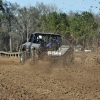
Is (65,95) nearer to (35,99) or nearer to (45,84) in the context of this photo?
(35,99)

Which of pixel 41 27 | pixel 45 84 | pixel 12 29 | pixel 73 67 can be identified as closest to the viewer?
pixel 45 84

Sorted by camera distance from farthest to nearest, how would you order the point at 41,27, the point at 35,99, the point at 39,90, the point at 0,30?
the point at 0,30, the point at 41,27, the point at 39,90, the point at 35,99

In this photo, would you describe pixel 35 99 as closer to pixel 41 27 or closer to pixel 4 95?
pixel 4 95

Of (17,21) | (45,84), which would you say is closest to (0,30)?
(17,21)

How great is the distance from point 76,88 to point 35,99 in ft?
5.10

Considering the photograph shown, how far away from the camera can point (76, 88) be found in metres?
6.64

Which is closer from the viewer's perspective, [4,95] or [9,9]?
[4,95]

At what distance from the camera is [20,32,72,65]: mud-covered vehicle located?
1319 centimetres

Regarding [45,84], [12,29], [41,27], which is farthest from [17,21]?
[45,84]

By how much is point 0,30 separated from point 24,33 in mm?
4996

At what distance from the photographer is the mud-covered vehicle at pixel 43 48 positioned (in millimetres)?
13188

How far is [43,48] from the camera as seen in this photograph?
1378 centimetres

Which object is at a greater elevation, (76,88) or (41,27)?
(41,27)

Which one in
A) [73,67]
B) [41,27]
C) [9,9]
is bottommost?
[73,67]
